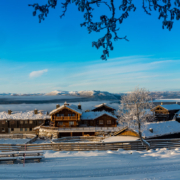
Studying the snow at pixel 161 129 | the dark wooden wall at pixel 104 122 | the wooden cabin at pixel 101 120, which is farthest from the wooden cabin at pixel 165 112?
the snow at pixel 161 129

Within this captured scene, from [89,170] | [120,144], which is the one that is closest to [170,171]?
[89,170]

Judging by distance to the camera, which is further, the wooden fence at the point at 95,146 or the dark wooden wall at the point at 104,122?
the dark wooden wall at the point at 104,122

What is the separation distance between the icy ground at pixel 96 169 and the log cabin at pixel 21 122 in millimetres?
42876

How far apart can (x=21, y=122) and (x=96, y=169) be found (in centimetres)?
4927

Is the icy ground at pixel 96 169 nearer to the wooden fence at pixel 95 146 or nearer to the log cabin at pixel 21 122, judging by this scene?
the wooden fence at pixel 95 146

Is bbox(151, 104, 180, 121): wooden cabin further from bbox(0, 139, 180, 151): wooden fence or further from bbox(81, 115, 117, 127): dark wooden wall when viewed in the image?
bbox(0, 139, 180, 151): wooden fence

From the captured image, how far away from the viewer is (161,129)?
31.5 metres

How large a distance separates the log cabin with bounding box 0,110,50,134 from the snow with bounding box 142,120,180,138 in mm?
34041

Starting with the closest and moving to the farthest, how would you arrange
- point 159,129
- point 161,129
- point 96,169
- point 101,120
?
1. point 96,169
2. point 159,129
3. point 161,129
4. point 101,120

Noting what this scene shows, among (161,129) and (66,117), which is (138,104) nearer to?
(161,129)

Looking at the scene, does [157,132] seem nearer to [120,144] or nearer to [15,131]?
[120,144]

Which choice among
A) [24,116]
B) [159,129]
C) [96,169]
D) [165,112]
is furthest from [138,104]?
[24,116]

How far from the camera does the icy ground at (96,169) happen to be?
9047mm

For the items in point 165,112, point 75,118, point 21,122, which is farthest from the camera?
point 165,112
